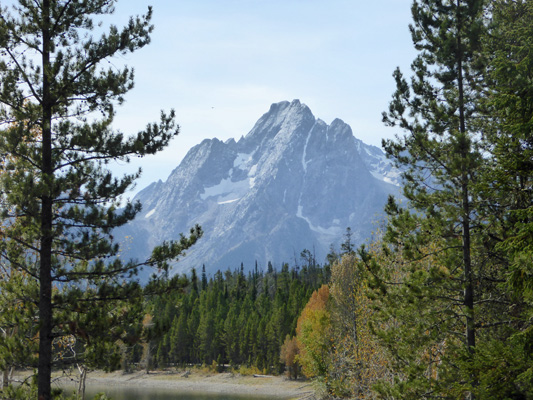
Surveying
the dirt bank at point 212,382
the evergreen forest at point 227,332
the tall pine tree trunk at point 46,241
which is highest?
the tall pine tree trunk at point 46,241

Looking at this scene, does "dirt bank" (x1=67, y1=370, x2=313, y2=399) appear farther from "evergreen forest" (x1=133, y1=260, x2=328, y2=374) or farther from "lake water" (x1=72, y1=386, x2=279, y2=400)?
"evergreen forest" (x1=133, y1=260, x2=328, y2=374)

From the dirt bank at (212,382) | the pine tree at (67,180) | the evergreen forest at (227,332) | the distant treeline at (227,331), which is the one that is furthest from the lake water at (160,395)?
the pine tree at (67,180)

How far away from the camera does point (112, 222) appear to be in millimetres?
13570

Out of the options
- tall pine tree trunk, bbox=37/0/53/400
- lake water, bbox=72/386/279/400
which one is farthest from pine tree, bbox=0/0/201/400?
lake water, bbox=72/386/279/400

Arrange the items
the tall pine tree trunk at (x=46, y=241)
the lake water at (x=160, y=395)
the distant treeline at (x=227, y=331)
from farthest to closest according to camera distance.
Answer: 1. the distant treeline at (x=227, y=331)
2. the lake water at (x=160, y=395)
3. the tall pine tree trunk at (x=46, y=241)

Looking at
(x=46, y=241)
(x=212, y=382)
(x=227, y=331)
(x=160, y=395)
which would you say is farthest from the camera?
(x=227, y=331)

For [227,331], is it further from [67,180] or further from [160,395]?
[67,180]

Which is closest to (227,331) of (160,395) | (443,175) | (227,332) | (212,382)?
(227,332)

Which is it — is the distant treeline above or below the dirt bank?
above

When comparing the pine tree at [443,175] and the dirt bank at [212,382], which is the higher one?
the pine tree at [443,175]

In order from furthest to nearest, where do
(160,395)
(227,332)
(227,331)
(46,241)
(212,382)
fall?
1. (227,332)
2. (227,331)
3. (212,382)
4. (160,395)
5. (46,241)

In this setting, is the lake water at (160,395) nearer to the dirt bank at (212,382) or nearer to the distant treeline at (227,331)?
the dirt bank at (212,382)

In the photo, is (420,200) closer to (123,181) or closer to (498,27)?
(498,27)

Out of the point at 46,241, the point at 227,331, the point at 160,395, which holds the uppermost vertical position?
the point at 46,241
